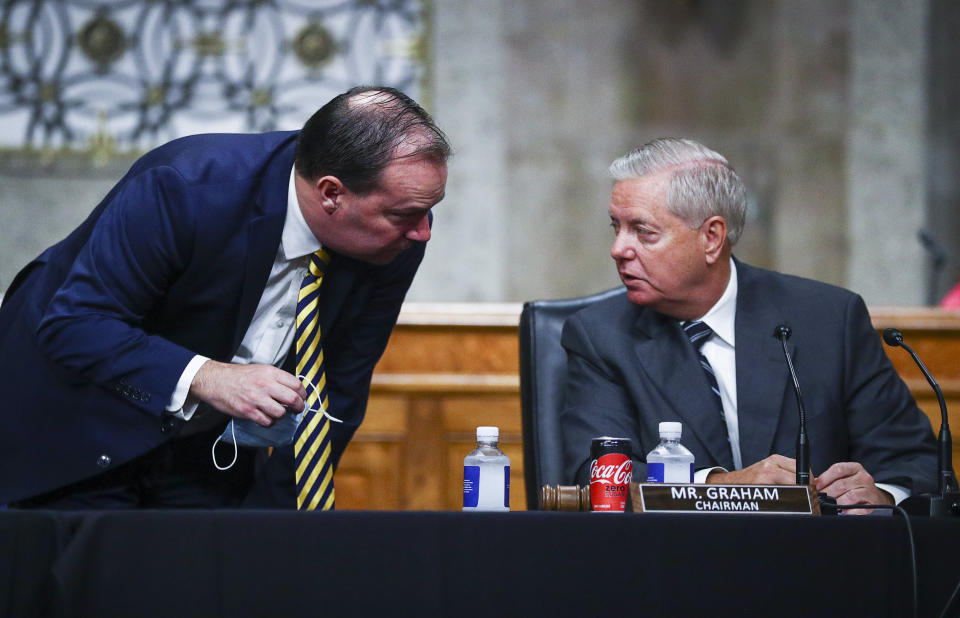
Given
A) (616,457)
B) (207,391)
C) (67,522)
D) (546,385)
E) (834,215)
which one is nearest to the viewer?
(67,522)

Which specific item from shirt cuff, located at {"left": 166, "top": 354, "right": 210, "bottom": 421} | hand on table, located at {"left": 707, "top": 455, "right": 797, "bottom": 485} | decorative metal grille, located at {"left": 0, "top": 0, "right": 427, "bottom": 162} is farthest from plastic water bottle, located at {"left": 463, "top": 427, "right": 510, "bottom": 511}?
decorative metal grille, located at {"left": 0, "top": 0, "right": 427, "bottom": 162}

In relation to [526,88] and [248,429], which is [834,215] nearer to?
[526,88]

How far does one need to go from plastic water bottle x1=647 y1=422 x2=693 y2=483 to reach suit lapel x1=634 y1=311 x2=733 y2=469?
0.28 meters

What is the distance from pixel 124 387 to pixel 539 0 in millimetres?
3653

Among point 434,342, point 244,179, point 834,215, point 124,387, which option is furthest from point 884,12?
point 124,387

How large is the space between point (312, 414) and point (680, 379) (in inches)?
28.0

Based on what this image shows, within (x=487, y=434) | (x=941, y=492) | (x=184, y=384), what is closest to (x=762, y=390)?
(x=941, y=492)

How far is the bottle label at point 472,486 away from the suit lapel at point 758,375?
0.63 m

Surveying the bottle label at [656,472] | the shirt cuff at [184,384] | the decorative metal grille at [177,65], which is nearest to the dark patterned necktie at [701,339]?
the bottle label at [656,472]

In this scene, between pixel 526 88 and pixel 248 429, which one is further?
pixel 526 88

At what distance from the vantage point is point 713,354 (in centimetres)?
211

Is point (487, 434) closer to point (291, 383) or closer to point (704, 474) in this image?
point (291, 383)

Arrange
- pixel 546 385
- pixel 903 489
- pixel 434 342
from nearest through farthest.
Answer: pixel 903 489 < pixel 546 385 < pixel 434 342

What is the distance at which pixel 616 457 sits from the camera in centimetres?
156
